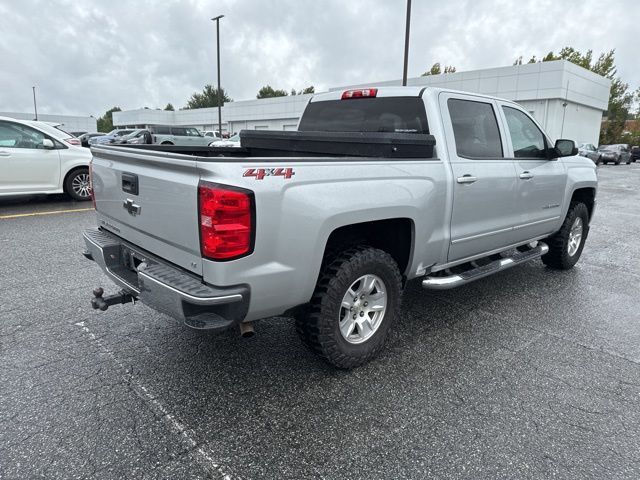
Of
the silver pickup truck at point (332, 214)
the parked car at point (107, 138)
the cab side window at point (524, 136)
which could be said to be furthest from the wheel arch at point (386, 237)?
the parked car at point (107, 138)

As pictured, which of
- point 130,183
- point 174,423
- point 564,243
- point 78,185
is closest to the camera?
point 174,423

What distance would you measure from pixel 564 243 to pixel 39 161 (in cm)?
913

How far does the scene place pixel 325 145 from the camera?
12.7 ft

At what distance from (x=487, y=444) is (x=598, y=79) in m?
41.2

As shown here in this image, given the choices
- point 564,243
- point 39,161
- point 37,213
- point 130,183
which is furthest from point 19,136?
point 564,243

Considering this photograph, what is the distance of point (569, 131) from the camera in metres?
33.0

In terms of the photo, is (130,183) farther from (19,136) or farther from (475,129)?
(19,136)

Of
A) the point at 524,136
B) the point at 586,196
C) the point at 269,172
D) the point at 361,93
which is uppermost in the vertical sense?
the point at 361,93

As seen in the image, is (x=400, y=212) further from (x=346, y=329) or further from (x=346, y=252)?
(x=346, y=329)

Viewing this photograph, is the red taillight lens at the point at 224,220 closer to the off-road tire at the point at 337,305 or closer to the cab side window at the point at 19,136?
the off-road tire at the point at 337,305

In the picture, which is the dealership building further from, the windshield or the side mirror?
the windshield

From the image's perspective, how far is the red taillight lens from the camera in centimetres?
232

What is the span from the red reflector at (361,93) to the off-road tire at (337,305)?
5.85 ft

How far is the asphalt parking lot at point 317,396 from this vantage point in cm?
230
